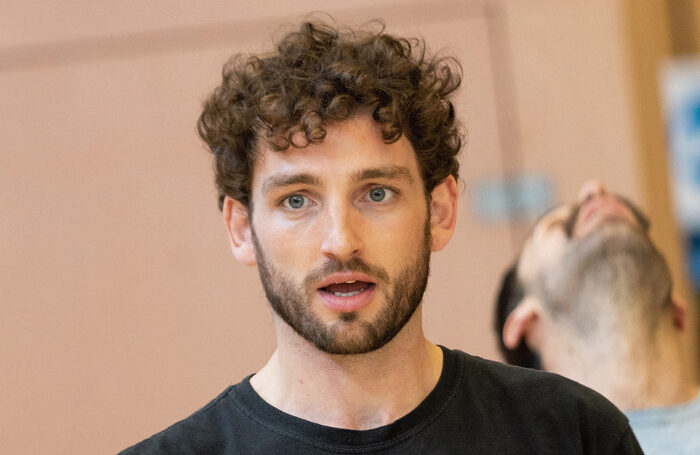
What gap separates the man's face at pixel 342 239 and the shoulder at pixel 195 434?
18 cm

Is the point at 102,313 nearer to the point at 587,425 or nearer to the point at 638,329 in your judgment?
the point at 638,329

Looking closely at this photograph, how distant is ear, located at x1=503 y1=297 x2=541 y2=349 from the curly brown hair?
59 centimetres

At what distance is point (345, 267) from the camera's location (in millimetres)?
1447

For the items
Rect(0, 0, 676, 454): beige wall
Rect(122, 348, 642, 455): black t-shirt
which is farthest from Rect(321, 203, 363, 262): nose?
Rect(0, 0, 676, 454): beige wall

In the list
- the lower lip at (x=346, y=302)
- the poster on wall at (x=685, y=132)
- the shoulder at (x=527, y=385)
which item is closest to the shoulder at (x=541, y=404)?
the shoulder at (x=527, y=385)

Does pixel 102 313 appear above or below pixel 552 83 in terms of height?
below

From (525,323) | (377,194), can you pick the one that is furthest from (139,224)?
(377,194)

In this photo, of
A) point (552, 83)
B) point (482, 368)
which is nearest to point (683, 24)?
point (552, 83)

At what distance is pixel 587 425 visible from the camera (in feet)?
5.19

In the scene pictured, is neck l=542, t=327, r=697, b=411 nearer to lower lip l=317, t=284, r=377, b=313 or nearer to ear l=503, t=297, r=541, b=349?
ear l=503, t=297, r=541, b=349

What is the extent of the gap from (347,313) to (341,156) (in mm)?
229

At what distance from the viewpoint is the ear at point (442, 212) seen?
1650 millimetres

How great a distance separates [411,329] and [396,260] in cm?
12

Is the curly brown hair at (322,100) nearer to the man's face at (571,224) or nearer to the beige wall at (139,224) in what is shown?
the man's face at (571,224)
